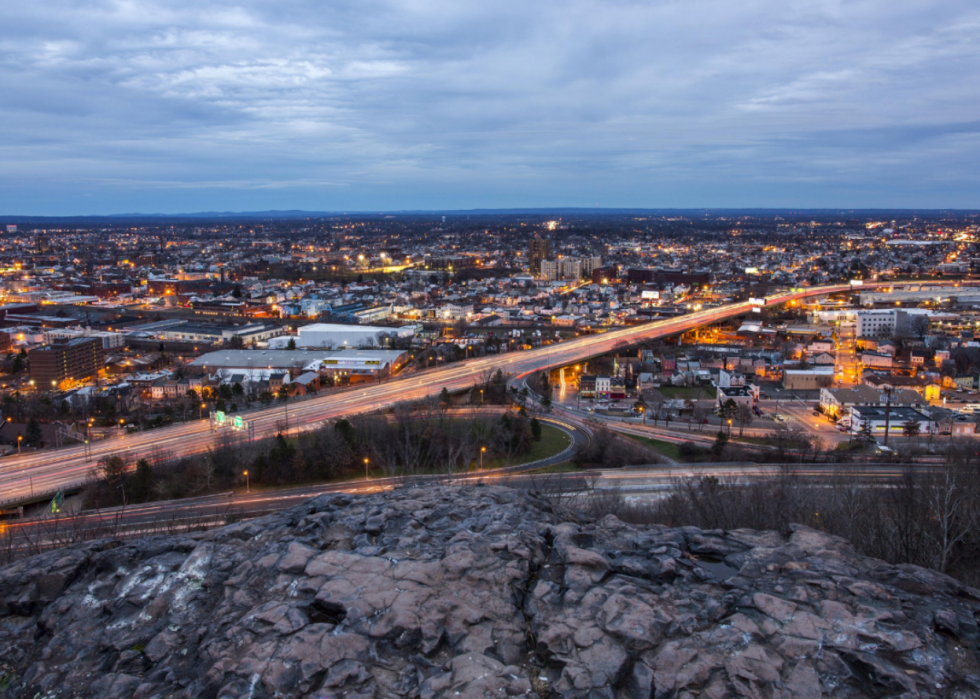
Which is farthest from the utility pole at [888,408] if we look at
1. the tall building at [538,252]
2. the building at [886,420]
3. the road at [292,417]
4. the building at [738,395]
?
the tall building at [538,252]

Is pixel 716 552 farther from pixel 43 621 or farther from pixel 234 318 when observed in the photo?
pixel 234 318

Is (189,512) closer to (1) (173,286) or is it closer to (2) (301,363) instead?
(2) (301,363)

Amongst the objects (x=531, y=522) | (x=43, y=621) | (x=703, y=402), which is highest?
(x=531, y=522)

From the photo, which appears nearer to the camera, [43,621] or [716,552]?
[43,621]

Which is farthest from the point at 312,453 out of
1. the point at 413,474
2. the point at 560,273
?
the point at 560,273

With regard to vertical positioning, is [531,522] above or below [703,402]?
above

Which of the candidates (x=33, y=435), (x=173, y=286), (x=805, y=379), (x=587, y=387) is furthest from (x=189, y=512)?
(x=173, y=286)

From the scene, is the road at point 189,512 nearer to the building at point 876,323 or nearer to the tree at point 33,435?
the tree at point 33,435
